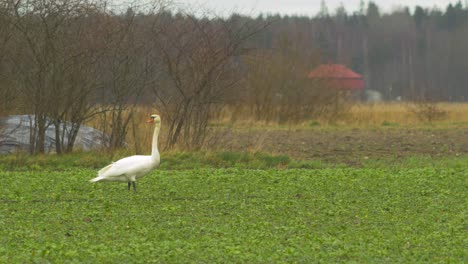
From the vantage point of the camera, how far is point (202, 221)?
544 inches

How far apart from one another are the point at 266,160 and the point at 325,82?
2739 cm

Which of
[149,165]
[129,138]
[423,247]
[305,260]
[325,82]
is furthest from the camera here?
[325,82]

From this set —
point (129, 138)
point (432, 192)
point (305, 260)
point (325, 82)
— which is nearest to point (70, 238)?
point (305, 260)

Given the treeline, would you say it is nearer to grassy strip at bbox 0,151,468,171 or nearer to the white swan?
grassy strip at bbox 0,151,468,171

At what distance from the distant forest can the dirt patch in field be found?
242ft

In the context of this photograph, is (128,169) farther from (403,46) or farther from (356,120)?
(403,46)

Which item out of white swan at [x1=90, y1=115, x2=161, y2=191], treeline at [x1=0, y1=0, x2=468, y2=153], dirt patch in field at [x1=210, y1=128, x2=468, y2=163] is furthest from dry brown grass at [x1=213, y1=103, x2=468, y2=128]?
white swan at [x1=90, y1=115, x2=161, y2=191]

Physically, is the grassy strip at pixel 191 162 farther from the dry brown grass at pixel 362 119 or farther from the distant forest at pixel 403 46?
the distant forest at pixel 403 46

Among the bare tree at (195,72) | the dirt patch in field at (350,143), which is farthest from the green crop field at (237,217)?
the dirt patch in field at (350,143)

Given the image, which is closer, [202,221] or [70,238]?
[70,238]

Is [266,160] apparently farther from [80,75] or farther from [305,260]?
[305,260]

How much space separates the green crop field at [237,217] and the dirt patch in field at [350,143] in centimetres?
605

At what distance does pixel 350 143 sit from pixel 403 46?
99.4m

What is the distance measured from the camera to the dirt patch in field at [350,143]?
2786cm
